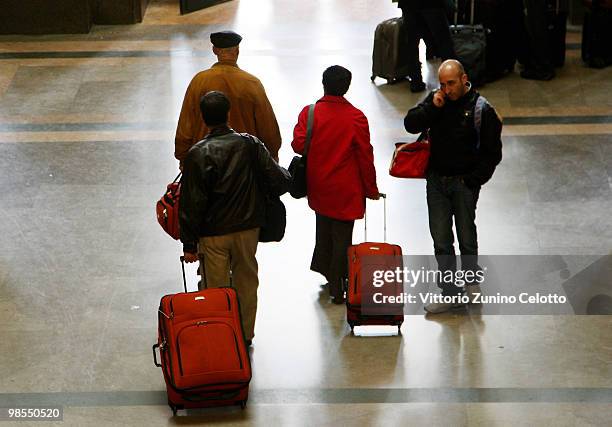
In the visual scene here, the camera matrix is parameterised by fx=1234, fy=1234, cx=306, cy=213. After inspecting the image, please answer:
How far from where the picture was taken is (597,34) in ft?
39.9

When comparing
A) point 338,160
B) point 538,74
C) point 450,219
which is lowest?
point 538,74

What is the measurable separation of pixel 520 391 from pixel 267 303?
1.91m

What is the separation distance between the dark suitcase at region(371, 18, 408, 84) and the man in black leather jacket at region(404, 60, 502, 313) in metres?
4.03

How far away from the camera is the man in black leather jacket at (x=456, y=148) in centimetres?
764

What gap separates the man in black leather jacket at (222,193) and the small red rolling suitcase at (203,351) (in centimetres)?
34

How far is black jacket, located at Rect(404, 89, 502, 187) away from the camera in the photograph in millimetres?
7668

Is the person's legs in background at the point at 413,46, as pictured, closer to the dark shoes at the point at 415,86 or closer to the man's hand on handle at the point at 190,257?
the dark shoes at the point at 415,86

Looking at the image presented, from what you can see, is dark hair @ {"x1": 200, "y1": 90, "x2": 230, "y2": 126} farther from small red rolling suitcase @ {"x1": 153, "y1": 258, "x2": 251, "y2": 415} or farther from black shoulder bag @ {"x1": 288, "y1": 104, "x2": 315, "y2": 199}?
small red rolling suitcase @ {"x1": 153, "y1": 258, "x2": 251, "y2": 415}

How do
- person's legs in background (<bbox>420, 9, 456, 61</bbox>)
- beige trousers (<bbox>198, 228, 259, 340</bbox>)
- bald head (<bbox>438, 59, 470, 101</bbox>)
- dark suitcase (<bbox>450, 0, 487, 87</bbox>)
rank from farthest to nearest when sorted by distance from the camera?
dark suitcase (<bbox>450, 0, 487, 87</bbox>) < person's legs in background (<bbox>420, 9, 456, 61</bbox>) < bald head (<bbox>438, 59, 470, 101</bbox>) < beige trousers (<bbox>198, 228, 259, 340</bbox>)

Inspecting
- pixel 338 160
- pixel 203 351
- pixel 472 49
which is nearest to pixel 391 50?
pixel 472 49

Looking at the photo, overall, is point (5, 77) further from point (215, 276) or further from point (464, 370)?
point (464, 370)

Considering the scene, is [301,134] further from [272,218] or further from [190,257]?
[190,257]

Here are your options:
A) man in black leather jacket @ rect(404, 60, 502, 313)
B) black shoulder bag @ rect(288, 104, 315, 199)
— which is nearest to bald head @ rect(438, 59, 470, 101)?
man in black leather jacket @ rect(404, 60, 502, 313)

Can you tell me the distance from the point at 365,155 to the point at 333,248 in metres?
0.73
